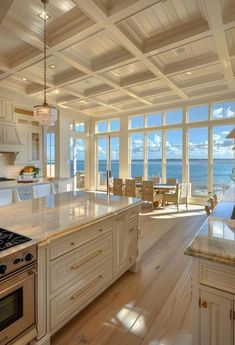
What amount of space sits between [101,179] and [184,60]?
623 cm

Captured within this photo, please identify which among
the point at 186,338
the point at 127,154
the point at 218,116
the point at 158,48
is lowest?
the point at 186,338

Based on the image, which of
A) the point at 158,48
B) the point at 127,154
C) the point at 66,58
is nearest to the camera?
the point at 158,48

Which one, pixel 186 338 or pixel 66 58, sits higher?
pixel 66 58

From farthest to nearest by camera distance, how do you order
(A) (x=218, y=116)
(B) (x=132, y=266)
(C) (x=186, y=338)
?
(A) (x=218, y=116) < (B) (x=132, y=266) < (C) (x=186, y=338)

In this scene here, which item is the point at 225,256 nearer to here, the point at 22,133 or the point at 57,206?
the point at 57,206

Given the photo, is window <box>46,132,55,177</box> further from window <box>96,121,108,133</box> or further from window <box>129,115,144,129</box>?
window <box>129,115,144,129</box>

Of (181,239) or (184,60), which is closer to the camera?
(181,239)

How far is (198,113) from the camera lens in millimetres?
7082

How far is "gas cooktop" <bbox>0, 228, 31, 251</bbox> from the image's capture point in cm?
132

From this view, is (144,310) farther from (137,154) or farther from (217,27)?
(137,154)

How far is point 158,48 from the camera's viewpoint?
143 inches

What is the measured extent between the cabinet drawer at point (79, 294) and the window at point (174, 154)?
5797 millimetres

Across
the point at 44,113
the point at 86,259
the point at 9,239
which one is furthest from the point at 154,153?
the point at 9,239

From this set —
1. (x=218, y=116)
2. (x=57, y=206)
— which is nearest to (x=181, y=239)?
(x=57, y=206)
